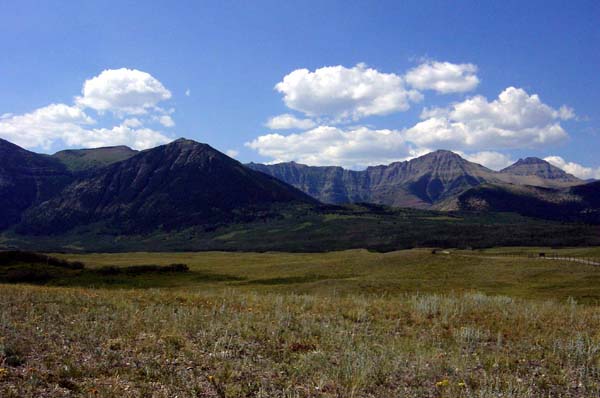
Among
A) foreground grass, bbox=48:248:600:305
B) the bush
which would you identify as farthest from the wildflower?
the bush

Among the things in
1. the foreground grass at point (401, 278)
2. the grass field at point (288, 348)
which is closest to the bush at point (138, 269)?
the foreground grass at point (401, 278)

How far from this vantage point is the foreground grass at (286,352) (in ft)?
39.5

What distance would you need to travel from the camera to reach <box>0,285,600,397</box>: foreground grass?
12.1 m

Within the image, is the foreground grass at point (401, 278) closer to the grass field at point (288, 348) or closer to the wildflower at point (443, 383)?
the grass field at point (288, 348)

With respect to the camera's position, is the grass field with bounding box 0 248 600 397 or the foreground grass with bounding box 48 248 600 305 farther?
the foreground grass with bounding box 48 248 600 305

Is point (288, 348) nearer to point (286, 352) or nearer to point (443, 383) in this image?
point (286, 352)

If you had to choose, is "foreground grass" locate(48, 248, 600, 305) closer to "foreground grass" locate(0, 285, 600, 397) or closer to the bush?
the bush

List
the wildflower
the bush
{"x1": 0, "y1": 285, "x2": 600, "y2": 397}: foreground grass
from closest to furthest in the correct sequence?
{"x1": 0, "y1": 285, "x2": 600, "y2": 397}: foreground grass < the wildflower < the bush

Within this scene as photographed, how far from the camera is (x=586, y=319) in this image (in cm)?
2383

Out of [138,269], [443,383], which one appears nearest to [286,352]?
[443,383]

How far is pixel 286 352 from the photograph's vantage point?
15.7 m

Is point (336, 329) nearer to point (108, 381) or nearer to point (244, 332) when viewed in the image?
point (244, 332)

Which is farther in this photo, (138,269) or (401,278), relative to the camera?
(138,269)

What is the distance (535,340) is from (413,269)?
50193mm
